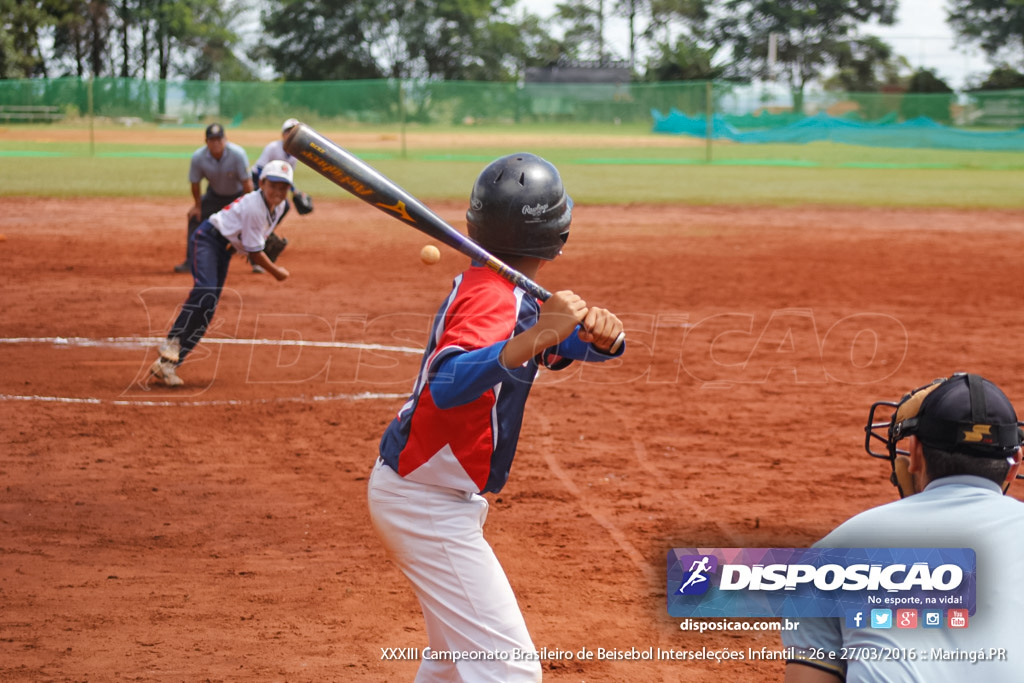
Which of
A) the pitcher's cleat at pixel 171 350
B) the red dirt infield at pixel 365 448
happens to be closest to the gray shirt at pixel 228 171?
the red dirt infield at pixel 365 448

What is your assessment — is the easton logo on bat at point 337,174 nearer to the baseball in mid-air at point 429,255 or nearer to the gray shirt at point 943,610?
the baseball in mid-air at point 429,255

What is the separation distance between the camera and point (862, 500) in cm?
650

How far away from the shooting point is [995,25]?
191 ft

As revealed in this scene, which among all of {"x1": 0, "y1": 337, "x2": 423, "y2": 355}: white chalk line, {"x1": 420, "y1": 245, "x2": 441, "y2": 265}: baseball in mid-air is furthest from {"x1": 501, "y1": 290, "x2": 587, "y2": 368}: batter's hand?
{"x1": 0, "y1": 337, "x2": 423, "y2": 355}: white chalk line

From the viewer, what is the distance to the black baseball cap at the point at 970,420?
7.95 ft

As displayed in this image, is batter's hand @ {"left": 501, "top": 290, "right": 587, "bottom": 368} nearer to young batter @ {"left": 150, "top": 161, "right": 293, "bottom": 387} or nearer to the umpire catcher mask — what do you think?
the umpire catcher mask

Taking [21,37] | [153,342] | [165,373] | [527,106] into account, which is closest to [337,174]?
[165,373]

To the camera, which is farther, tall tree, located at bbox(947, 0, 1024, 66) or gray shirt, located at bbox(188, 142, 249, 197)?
tall tree, located at bbox(947, 0, 1024, 66)

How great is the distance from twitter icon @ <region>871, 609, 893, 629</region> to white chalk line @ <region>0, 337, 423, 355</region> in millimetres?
8233

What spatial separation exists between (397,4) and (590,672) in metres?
67.5

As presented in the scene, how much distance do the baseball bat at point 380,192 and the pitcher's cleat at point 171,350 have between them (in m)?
5.71

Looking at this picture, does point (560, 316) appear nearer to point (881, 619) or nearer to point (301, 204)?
point (881, 619)

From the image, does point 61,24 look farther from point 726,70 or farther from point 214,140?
point 214,140

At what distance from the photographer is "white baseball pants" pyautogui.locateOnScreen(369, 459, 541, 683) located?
3.29 m
